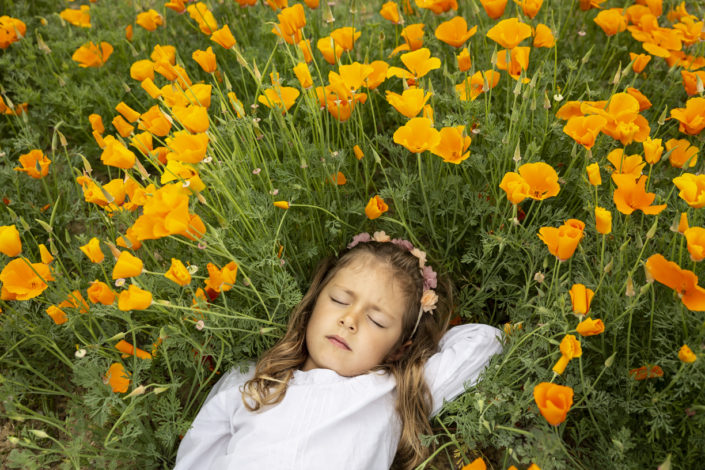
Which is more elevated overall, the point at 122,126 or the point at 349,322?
the point at 122,126

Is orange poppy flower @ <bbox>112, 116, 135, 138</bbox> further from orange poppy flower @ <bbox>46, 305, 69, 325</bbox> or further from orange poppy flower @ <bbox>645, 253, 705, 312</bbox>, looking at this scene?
orange poppy flower @ <bbox>645, 253, 705, 312</bbox>

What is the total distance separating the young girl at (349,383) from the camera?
6.38 ft

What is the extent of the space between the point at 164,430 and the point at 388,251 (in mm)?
1016

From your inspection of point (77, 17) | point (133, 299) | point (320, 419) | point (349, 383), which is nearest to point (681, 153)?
point (349, 383)

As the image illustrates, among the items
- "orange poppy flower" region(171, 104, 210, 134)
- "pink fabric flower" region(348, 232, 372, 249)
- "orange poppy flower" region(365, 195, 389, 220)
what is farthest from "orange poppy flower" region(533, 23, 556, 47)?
"orange poppy flower" region(171, 104, 210, 134)

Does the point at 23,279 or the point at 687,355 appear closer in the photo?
the point at 687,355

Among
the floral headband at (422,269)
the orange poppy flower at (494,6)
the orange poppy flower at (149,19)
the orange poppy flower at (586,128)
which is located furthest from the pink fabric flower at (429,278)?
the orange poppy flower at (149,19)

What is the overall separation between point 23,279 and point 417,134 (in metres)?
1.38

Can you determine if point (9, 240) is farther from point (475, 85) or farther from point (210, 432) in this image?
point (475, 85)

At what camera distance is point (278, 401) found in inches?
79.6

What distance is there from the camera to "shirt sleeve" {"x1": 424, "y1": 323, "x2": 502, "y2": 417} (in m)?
2.12

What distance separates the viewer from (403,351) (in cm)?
224

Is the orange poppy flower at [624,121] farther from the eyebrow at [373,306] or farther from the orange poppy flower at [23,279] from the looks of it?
the orange poppy flower at [23,279]

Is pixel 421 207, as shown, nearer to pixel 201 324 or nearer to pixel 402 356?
pixel 402 356
